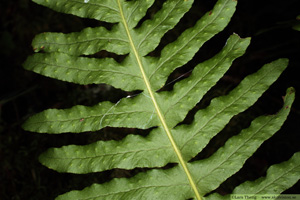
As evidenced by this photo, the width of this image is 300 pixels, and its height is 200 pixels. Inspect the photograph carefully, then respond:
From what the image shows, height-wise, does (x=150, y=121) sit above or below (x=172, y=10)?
below

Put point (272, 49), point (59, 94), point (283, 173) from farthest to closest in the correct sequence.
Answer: point (59, 94), point (272, 49), point (283, 173)

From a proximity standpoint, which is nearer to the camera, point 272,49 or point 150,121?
point 150,121

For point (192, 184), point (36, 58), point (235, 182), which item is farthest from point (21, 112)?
point (235, 182)

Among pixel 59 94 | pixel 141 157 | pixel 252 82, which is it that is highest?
pixel 59 94

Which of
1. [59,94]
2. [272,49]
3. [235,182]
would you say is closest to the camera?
[235,182]

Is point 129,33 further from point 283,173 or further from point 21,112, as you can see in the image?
point 21,112

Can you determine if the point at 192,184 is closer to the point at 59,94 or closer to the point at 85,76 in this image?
the point at 85,76

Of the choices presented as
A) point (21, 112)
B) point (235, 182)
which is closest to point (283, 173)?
point (235, 182)
